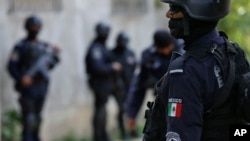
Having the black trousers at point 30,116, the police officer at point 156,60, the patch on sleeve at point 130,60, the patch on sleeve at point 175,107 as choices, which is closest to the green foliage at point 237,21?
the patch on sleeve at point 130,60

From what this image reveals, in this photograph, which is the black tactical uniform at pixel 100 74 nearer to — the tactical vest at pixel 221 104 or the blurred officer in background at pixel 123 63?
the blurred officer in background at pixel 123 63

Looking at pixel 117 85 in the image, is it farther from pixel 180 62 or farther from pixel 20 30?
pixel 180 62

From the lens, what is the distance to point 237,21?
12.0m

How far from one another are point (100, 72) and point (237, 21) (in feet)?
10.0

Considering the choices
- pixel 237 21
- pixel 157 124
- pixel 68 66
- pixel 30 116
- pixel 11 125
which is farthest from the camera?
pixel 237 21

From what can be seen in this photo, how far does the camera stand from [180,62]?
124 inches

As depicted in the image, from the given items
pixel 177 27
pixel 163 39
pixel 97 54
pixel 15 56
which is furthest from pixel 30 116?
pixel 177 27

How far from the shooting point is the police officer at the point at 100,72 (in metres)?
10.1

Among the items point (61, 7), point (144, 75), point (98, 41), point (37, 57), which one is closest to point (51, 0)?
point (61, 7)

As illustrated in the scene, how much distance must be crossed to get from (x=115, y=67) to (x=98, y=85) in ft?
1.50

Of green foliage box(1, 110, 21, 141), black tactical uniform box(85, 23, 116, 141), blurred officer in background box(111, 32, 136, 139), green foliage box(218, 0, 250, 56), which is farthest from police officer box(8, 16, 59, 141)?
green foliage box(218, 0, 250, 56)

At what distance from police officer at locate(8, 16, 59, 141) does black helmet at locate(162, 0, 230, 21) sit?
614cm

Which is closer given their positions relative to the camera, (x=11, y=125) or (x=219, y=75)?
(x=219, y=75)

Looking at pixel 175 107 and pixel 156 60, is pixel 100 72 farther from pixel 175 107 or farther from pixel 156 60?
pixel 175 107
